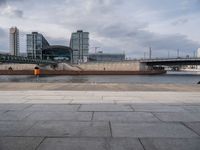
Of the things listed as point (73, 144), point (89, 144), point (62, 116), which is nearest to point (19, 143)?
point (73, 144)

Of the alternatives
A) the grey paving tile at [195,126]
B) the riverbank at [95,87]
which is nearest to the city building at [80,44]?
the riverbank at [95,87]

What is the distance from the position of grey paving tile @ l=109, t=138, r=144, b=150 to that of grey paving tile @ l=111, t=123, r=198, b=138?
0.35m

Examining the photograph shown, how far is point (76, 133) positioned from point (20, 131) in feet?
4.20

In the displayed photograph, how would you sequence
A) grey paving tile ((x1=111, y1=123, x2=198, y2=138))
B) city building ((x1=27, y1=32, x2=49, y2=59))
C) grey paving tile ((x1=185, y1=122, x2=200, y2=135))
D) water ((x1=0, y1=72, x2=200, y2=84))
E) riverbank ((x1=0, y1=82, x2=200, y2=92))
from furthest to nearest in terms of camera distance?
city building ((x1=27, y1=32, x2=49, y2=59)) < water ((x1=0, y1=72, x2=200, y2=84)) < riverbank ((x1=0, y1=82, x2=200, y2=92)) < grey paving tile ((x1=185, y1=122, x2=200, y2=135)) < grey paving tile ((x1=111, y1=123, x2=198, y2=138))

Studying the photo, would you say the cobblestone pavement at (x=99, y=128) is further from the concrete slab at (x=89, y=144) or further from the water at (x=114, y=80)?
the water at (x=114, y=80)

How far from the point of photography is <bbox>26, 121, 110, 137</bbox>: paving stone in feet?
18.2

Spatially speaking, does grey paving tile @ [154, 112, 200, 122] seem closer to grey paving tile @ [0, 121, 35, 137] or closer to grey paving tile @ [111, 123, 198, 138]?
grey paving tile @ [111, 123, 198, 138]

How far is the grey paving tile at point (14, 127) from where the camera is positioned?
5.62 metres

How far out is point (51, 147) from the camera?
15.4 feet

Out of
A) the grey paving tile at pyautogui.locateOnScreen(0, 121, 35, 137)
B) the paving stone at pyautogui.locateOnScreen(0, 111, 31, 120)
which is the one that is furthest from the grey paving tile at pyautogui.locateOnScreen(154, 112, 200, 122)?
the paving stone at pyautogui.locateOnScreen(0, 111, 31, 120)

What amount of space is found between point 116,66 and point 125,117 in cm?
10495

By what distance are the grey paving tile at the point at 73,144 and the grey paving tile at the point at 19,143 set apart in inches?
7.0

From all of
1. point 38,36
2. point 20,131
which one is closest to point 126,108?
point 20,131

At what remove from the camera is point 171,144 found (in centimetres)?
491
